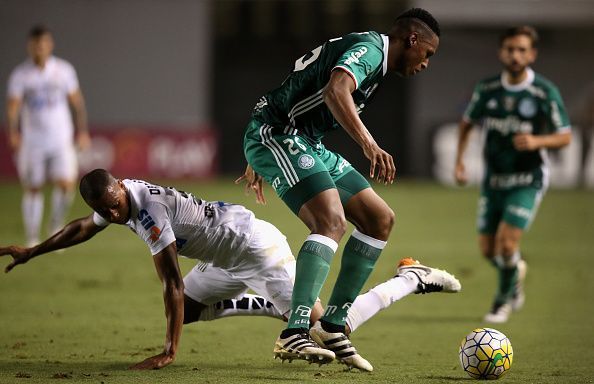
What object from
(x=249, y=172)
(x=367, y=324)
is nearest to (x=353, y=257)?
(x=249, y=172)

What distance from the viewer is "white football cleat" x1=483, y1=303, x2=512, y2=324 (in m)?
8.31

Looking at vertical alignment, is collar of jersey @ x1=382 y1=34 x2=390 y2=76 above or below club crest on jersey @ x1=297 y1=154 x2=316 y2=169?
above

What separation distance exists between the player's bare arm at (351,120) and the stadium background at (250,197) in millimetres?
1199

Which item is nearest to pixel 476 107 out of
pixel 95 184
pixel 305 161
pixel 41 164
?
pixel 305 161

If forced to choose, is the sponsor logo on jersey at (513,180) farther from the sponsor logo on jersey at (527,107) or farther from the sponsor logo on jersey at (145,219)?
the sponsor logo on jersey at (145,219)

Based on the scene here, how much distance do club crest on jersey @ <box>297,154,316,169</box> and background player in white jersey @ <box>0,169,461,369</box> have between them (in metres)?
0.69

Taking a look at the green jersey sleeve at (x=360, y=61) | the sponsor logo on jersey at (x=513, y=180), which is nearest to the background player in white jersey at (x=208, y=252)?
the green jersey sleeve at (x=360, y=61)

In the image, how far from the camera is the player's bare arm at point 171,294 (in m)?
5.73

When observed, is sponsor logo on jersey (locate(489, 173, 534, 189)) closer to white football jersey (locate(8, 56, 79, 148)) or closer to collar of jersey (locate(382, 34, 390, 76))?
collar of jersey (locate(382, 34, 390, 76))

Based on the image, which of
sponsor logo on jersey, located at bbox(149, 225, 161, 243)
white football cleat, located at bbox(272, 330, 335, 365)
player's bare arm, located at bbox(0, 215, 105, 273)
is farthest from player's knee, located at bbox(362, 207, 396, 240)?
player's bare arm, located at bbox(0, 215, 105, 273)

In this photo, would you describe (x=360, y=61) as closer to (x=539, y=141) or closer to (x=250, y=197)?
(x=539, y=141)

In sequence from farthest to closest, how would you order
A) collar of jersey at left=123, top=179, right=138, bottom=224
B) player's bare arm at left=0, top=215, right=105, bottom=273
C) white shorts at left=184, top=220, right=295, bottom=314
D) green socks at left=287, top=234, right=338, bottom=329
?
1. white shorts at left=184, top=220, right=295, bottom=314
2. player's bare arm at left=0, top=215, right=105, bottom=273
3. collar of jersey at left=123, top=179, right=138, bottom=224
4. green socks at left=287, top=234, right=338, bottom=329

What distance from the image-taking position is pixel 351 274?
19.6ft

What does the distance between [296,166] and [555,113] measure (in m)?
3.90
